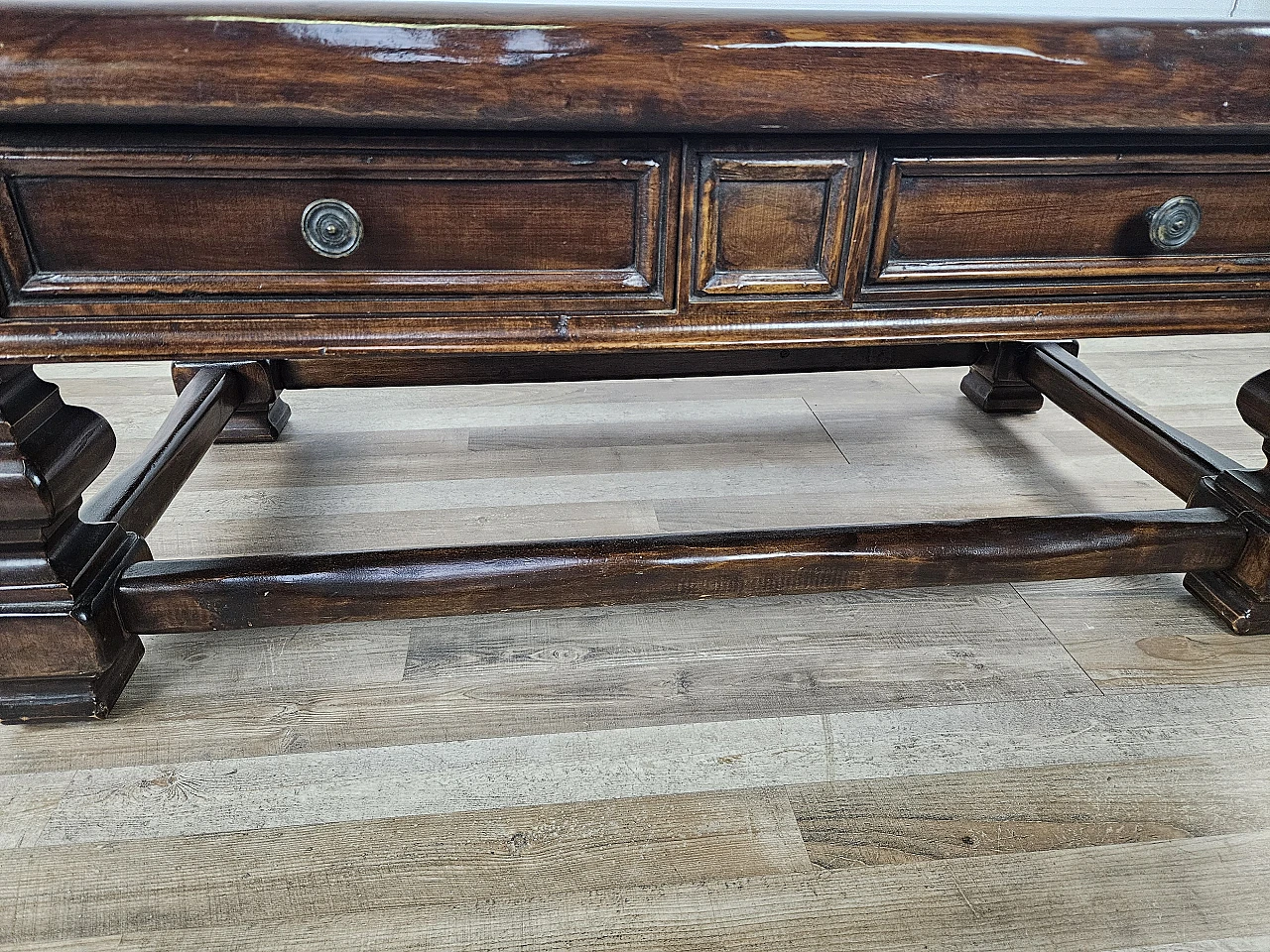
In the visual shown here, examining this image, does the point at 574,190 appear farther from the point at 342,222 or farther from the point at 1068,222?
the point at 1068,222

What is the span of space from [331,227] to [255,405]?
0.65m

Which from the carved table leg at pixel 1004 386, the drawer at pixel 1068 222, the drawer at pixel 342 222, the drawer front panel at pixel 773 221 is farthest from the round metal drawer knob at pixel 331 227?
the carved table leg at pixel 1004 386

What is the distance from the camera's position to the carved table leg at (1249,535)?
0.70m

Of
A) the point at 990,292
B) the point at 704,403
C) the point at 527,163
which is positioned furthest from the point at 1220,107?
the point at 704,403

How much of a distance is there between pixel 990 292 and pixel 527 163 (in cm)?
28

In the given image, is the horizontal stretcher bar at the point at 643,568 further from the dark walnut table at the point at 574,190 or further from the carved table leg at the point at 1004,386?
the carved table leg at the point at 1004,386

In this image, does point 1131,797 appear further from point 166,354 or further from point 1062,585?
point 166,354

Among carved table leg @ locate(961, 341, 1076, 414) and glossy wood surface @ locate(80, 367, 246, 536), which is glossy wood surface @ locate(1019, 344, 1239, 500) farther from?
glossy wood surface @ locate(80, 367, 246, 536)

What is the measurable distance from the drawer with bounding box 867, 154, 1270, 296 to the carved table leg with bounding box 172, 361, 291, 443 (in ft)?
2.46

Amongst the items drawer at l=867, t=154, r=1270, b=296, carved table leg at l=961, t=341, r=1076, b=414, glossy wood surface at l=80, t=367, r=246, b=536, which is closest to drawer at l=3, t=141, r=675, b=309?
drawer at l=867, t=154, r=1270, b=296

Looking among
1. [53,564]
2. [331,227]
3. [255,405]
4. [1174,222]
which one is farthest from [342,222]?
[255,405]

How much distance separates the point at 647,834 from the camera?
55 centimetres

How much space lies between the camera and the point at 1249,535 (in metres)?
0.71

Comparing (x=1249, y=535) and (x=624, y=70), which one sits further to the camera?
(x=1249, y=535)
